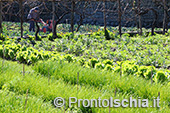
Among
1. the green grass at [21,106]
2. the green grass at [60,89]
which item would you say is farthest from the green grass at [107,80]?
the green grass at [21,106]

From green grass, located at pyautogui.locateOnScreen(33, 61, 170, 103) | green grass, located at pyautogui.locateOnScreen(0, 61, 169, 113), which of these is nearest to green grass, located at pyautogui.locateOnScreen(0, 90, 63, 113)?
green grass, located at pyautogui.locateOnScreen(0, 61, 169, 113)

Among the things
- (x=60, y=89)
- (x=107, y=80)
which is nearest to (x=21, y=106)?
(x=60, y=89)

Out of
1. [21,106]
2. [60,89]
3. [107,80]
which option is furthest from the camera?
[107,80]

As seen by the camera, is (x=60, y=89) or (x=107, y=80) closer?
(x=60, y=89)

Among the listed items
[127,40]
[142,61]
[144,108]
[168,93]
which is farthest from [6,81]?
[127,40]

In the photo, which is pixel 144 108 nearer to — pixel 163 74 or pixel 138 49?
pixel 163 74

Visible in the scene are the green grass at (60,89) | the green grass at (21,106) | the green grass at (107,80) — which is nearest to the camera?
the green grass at (21,106)

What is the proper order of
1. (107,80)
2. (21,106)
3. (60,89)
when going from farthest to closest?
(107,80)
(60,89)
(21,106)

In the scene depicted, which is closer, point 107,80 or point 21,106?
point 21,106

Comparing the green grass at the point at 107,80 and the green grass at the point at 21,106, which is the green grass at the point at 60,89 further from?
the green grass at the point at 21,106

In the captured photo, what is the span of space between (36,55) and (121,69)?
189 centimetres

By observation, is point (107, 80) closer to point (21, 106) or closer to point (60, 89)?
point (60, 89)

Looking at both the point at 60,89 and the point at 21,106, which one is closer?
the point at 21,106

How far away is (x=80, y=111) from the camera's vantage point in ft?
9.91
